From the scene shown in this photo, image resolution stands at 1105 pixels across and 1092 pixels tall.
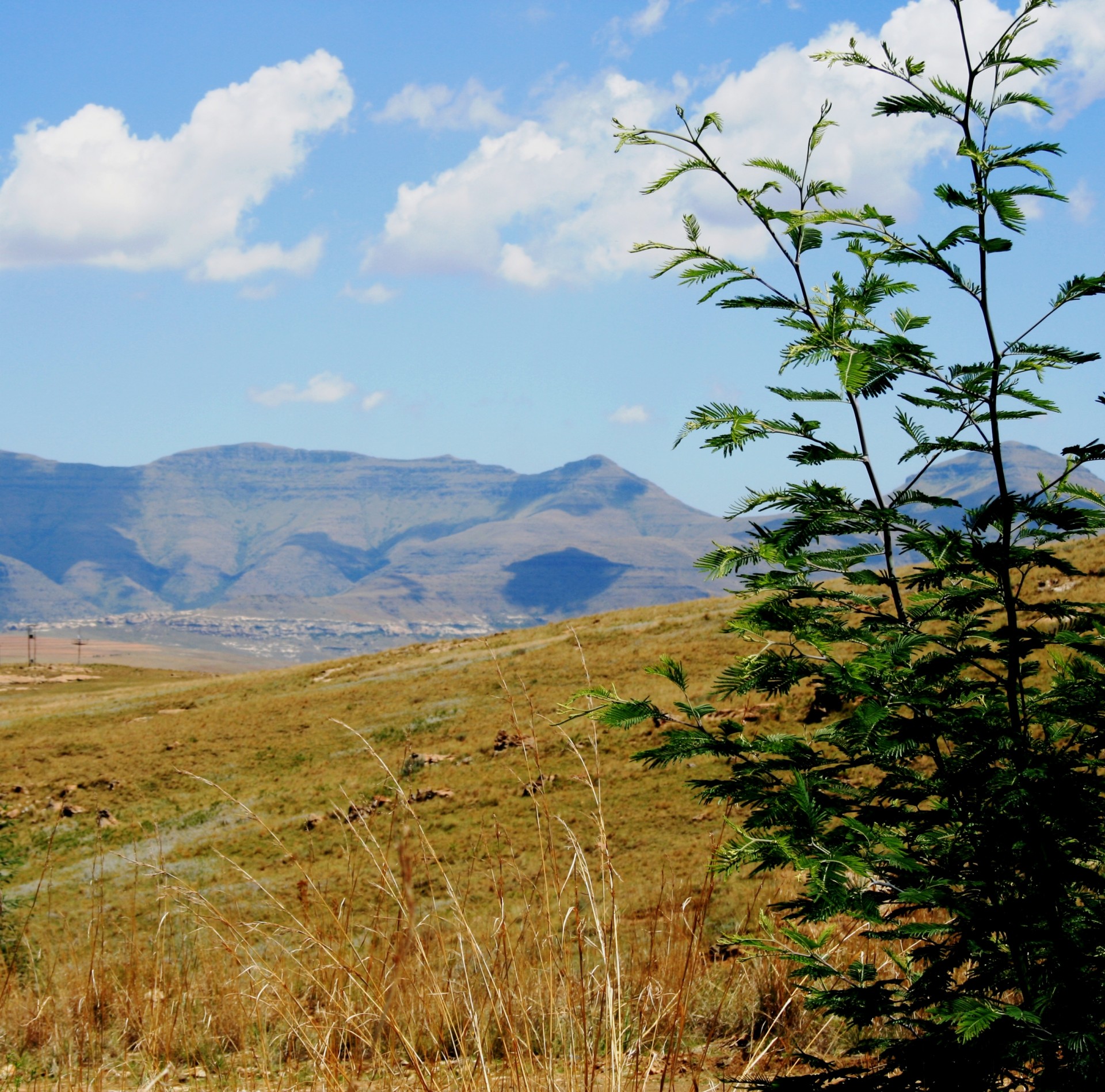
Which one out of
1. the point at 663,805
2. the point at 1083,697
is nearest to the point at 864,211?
the point at 1083,697

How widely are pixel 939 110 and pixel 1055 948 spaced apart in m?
2.55

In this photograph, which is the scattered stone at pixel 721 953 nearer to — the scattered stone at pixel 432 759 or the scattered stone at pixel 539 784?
the scattered stone at pixel 539 784

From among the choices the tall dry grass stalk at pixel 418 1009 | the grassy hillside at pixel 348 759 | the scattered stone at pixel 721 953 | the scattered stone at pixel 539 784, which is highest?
the scattered stone at pixel 539 784

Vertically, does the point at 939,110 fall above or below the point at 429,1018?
above

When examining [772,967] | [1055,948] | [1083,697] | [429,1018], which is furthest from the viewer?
[772,967]

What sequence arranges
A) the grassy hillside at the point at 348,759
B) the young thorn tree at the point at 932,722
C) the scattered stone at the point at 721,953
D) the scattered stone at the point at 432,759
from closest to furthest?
the young thorn tree at the point at 932,722 < the scattered stone at the point at 721,953 < the grassy hillside at the point at 348,759 < the scattered stone at the point at 432,759

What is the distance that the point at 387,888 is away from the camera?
9.07 ft

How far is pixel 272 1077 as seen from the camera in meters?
3.67

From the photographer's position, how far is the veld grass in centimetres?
300

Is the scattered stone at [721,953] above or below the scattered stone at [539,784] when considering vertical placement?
below

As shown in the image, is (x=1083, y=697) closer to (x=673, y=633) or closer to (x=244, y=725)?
(x=673, y=633)

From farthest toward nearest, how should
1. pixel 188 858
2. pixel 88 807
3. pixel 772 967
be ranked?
pixel 88 807 < pixel 188 858 < pixel 772 967

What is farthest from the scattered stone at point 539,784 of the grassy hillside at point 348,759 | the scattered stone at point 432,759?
the scattered stone at point 432,759

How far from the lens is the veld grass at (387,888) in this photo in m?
3.00
